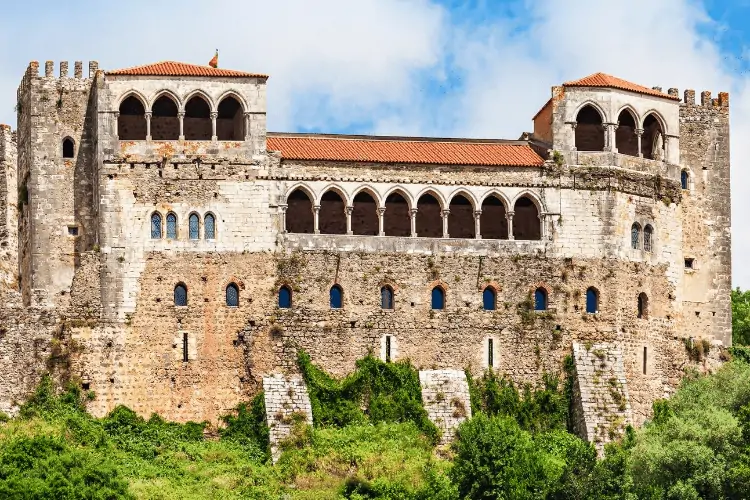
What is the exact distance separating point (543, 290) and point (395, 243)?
5.73 metres

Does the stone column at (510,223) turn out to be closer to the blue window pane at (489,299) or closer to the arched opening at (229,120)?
the blue window pane at (489,299)

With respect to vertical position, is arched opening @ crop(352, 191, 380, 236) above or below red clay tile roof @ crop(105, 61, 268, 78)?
below

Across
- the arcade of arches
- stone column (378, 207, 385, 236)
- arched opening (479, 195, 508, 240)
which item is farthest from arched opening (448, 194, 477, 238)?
stone column (378, 207, 385, 236)

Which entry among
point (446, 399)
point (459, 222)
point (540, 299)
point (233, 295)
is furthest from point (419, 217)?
point (233, 295)

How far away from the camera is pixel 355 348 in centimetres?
7044

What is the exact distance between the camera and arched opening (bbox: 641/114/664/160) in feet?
249

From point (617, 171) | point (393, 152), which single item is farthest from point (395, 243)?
point (617, 171)

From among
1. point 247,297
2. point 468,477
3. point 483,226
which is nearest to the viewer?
point 468,477

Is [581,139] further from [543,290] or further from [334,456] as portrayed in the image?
[334,456]

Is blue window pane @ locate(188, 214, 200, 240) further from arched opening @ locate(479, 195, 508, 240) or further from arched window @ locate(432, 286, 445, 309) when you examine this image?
arched opening @ locate(479, 195, 508, 240)

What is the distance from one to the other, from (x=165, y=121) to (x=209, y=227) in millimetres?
5310

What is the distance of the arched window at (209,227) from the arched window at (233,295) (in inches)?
74.0

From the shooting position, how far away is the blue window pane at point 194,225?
2778 inches

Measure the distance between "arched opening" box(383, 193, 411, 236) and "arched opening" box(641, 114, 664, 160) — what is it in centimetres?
998
